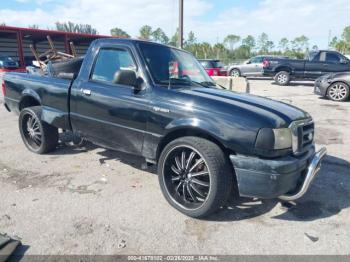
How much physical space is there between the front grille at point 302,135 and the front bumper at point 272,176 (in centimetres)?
13

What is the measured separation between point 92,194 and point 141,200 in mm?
648

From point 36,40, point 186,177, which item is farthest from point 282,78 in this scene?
point 36,40

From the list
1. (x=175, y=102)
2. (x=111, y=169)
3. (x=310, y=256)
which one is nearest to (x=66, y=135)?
(x=111, y=169)

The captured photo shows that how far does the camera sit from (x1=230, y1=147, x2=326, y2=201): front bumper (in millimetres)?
3022

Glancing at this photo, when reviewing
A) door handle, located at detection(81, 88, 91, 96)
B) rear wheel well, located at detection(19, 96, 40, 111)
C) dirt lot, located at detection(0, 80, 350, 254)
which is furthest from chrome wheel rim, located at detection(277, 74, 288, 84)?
door handle, located at detection(81, 88, 91, 96)

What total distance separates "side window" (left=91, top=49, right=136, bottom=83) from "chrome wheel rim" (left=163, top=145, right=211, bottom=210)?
1289 millimetres

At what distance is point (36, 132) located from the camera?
536cm

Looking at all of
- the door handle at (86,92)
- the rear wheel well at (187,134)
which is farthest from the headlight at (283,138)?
the door handle at (86,92)

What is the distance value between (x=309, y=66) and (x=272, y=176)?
52.4 ft

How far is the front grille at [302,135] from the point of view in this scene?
3.28 meters

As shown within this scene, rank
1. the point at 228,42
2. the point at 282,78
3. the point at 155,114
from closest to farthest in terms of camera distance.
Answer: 1. the point at 155,114
2. the point at 282,78
3. the point at 228,42

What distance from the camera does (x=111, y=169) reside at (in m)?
4.79

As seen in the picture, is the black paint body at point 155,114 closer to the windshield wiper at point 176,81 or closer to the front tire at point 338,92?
the windshield wiper at point 176,81

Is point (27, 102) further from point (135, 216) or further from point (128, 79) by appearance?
point (135, 216)
